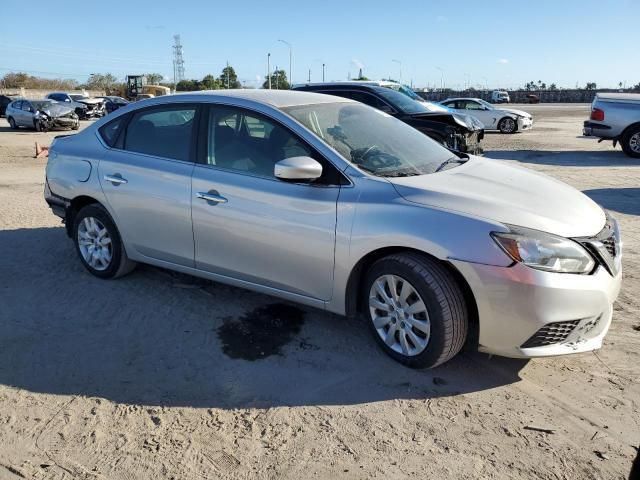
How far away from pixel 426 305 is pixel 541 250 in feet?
2.40

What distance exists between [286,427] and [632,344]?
2551 mm

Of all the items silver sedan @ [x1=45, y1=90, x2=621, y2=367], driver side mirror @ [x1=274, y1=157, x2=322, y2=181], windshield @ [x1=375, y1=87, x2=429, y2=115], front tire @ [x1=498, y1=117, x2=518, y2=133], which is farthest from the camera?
front tire @ [x1=498, y1=117, x2=518, y2=133]

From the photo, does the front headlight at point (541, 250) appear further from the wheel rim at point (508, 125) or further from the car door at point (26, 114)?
the car door at point (26, 114)

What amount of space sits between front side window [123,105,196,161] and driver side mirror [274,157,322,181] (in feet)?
3.67

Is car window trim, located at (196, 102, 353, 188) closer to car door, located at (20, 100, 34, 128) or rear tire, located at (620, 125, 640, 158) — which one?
rear tire, located at (620, 125, 640, 158)

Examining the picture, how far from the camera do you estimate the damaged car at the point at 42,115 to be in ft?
77.2

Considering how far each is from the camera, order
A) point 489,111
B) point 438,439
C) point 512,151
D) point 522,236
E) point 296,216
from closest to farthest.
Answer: point 438,439
point 522,236
point 296,216
point 512,151
point 489,111

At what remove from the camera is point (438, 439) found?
2969 millimetres

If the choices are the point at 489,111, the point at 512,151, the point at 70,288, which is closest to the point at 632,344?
the point at 70,288

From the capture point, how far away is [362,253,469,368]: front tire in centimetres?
337

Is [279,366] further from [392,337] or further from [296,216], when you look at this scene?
[296,216]

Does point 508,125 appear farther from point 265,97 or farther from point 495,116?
point 265,97

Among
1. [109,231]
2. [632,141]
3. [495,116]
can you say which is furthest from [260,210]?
[495,116]

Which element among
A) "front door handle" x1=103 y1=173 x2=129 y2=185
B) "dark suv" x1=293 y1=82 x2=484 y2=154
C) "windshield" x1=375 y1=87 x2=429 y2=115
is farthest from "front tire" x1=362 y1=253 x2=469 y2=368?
"windshield" x1=375 y1=87 x2=429 y2=115
